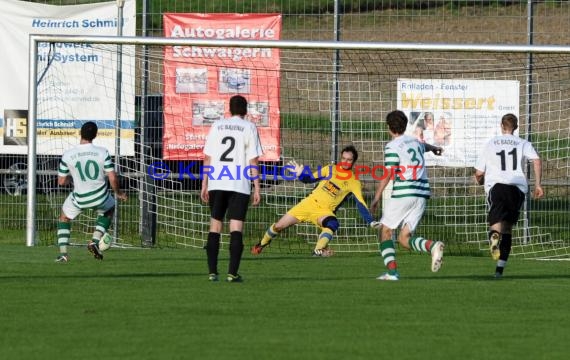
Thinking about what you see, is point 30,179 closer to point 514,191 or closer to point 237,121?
point 237,121

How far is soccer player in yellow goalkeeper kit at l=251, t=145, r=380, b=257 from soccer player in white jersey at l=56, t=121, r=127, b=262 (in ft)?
8.71

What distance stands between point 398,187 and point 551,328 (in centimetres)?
409

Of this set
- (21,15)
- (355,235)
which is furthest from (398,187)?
(21,15)

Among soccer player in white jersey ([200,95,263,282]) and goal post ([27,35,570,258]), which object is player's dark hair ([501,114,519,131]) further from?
goal post ([27,35,570,258])

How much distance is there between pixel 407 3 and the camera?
1991cm

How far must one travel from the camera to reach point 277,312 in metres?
10.9

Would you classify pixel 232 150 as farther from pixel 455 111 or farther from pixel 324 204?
pixel 455 111

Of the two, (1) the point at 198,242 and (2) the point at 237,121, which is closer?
(2) the point at 237,121

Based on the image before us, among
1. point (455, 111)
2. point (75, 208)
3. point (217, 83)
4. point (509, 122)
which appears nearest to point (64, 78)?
point (217, 83)

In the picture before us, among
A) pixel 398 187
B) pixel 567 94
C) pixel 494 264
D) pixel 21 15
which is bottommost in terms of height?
pixel 494 264

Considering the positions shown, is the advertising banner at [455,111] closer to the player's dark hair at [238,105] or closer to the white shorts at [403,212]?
the white shorts at [403,212]

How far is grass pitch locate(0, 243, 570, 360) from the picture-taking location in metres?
8.83

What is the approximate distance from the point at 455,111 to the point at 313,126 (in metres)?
2.15

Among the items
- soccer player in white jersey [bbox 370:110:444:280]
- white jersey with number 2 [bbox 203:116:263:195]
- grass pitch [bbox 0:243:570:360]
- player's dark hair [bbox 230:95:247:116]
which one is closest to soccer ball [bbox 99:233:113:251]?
grass pitch [bbox 0:243:570:360]
